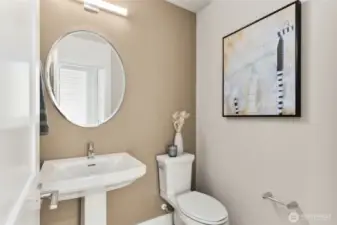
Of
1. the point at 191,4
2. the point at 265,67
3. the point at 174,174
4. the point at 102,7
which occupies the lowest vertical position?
the point at 174,174

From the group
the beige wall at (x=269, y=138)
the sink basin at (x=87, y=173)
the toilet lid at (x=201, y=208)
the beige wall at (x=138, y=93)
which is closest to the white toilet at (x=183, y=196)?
the toilet lid at (x=201, y=208)

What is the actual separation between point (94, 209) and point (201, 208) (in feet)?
2.57

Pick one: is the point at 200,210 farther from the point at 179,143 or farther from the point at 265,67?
the point at 265,67

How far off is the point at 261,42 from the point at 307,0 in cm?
35

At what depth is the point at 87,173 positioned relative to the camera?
5.10 ft

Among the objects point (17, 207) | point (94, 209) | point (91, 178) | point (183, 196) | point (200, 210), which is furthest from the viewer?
point (183, 196)

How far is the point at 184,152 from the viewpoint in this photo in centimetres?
218

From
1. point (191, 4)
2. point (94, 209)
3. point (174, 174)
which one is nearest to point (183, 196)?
point (174, 174)

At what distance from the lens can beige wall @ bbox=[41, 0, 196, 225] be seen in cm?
154

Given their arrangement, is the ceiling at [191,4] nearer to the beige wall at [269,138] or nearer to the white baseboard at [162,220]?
the beige wall at [269,138]

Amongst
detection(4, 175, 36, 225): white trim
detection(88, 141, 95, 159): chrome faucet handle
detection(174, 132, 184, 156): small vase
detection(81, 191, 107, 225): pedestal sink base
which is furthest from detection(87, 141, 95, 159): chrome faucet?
detection(4, 175, 36, 225): white trim

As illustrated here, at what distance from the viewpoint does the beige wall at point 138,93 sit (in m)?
1.54

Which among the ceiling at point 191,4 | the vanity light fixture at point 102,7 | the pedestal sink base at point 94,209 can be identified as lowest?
the pedestal sink base at point 94,209

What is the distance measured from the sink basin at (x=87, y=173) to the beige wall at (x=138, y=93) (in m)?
0.09
